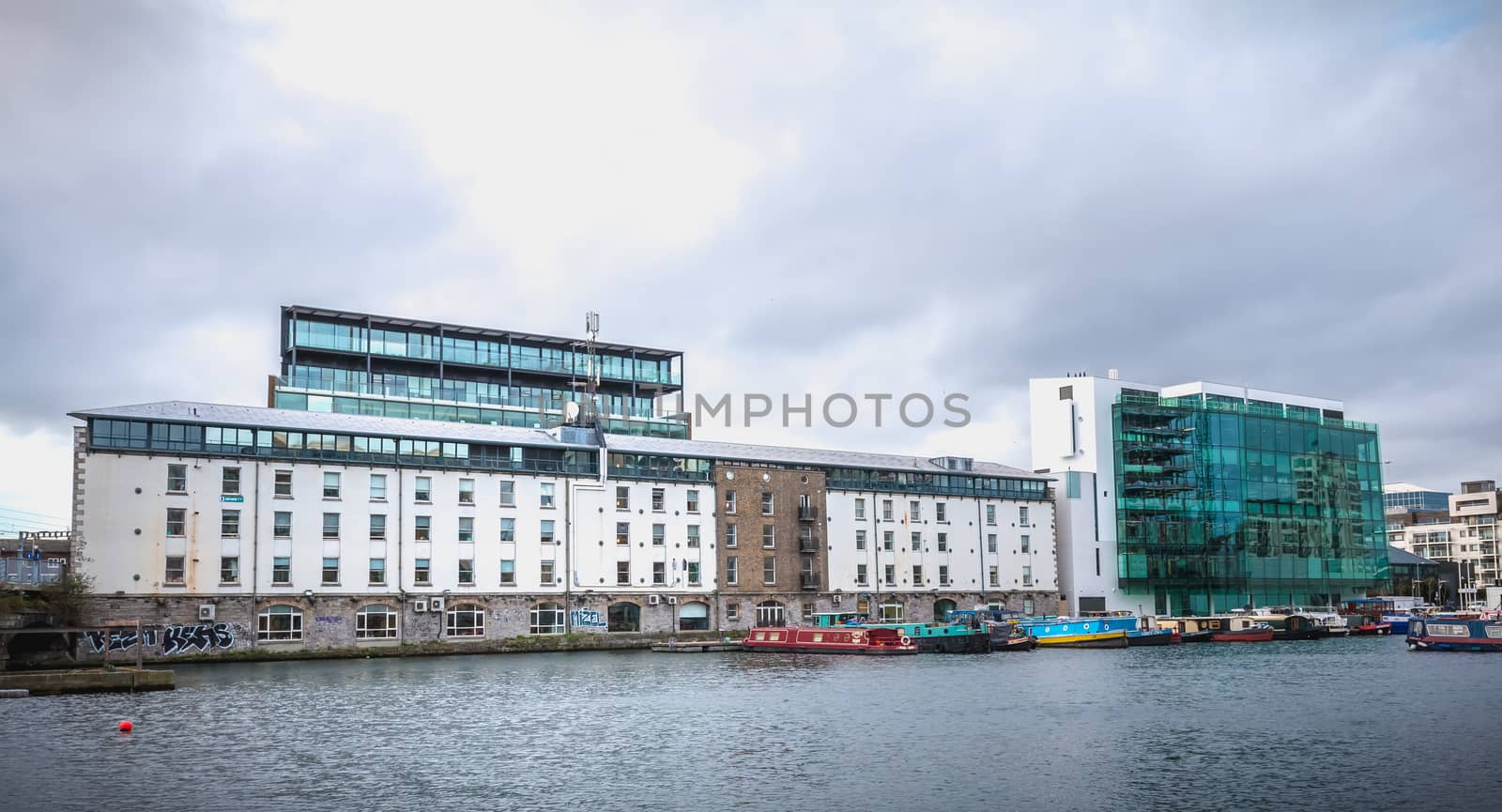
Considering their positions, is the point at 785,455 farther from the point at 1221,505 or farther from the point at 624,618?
the point at 1221,505

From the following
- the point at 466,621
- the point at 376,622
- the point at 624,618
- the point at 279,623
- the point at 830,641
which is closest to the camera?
the point at 279,623

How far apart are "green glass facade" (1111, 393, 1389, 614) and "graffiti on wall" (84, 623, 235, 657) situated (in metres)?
73.5

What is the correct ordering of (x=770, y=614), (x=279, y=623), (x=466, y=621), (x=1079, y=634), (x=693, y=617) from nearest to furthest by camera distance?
(x=279, y=623) < (x=466, y=621) < (x=1079, y=634) < (x=693, y=617) < (x=770, y=614)

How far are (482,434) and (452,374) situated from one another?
99.3 ft

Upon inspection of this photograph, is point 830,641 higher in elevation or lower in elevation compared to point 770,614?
lower

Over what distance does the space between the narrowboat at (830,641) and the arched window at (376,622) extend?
2213 centimetres

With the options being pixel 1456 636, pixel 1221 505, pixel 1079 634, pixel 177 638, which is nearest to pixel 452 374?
pixel 177 638

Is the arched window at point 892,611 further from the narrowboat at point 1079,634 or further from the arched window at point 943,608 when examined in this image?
the narrowboat at point 1079,634

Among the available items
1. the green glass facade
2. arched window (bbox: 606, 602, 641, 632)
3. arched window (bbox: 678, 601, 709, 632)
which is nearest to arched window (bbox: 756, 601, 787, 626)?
arched window (bbox: 678, 601, 709, 632)

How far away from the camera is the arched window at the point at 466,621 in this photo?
7888 centimetres

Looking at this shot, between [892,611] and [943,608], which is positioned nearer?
[892,611]

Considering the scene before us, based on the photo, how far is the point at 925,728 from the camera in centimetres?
4150

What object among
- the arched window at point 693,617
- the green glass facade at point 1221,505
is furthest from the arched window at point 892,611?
the green glass facade at point 1221,505

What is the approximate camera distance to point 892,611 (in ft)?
325
